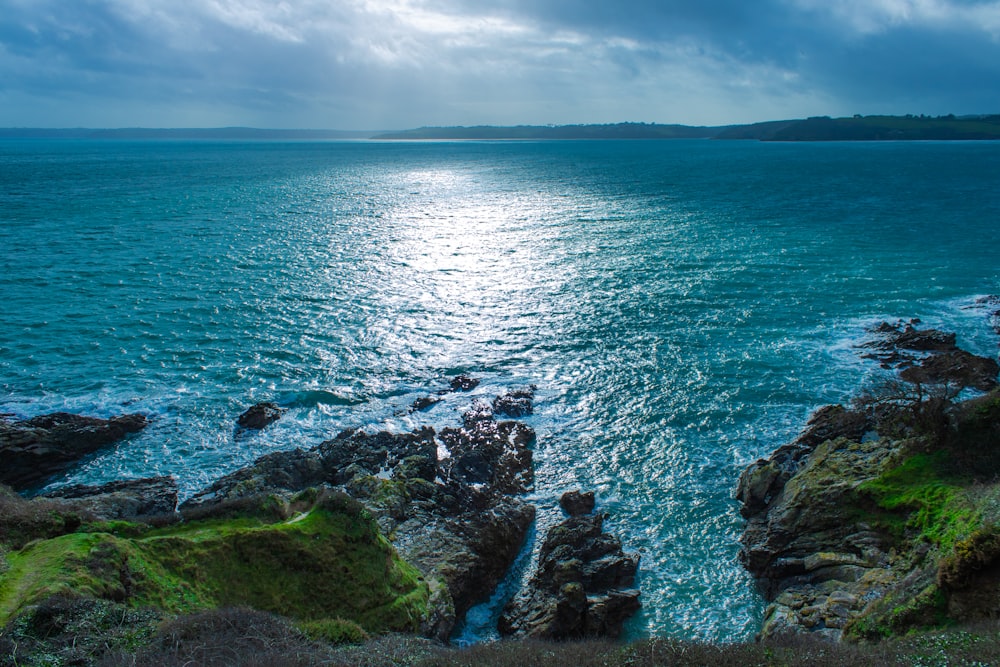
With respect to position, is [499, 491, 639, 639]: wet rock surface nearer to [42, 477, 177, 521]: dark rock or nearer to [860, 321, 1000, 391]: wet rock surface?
[42, 477, 177, 521]: dark rock

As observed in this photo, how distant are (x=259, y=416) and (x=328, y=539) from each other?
1286 centimetres

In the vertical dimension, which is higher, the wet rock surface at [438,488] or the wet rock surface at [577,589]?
the wet rock surface at [438,488]

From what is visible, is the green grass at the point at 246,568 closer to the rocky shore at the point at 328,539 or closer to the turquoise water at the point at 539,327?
the rocky shore at the point at 328,539

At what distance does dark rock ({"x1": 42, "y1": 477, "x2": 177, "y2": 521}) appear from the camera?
1905 cm

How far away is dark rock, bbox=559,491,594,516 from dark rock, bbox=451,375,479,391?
9220 millimetres

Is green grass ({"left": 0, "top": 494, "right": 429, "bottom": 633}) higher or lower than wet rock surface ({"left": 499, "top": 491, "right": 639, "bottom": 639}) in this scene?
higher

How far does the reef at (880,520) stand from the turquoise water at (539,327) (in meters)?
1.43

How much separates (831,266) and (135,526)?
157ft

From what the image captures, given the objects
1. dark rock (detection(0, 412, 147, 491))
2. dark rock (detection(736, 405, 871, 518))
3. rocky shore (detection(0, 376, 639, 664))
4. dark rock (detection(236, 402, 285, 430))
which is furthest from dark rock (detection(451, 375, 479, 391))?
dark rock (detection(0, 412, 147, 491))

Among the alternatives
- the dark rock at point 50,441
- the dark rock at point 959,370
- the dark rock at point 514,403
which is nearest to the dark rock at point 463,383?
the dark rock at point 514,403

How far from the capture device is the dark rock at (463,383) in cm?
2884

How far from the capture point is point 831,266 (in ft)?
153

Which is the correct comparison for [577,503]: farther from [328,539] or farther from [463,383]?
[463,383]

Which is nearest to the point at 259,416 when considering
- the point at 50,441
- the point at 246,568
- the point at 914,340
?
the point at 50,441
